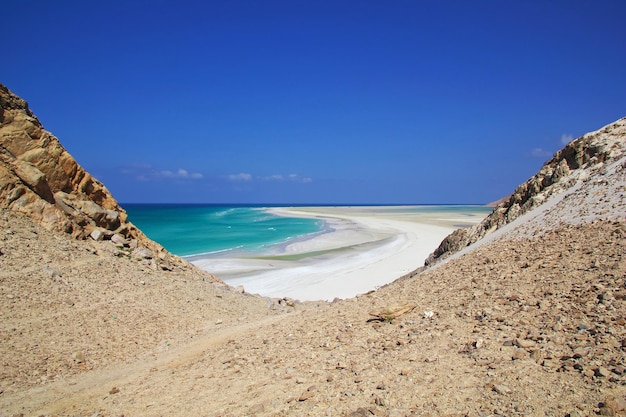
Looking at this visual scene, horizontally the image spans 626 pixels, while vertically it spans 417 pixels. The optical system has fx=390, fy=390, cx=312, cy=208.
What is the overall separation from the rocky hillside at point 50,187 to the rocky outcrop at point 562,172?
35.9ft

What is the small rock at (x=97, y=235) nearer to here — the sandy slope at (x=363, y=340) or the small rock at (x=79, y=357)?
the sandy slope at (x=363, y=340)

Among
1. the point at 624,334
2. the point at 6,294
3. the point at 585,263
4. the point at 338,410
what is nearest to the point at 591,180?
the point at 585,263

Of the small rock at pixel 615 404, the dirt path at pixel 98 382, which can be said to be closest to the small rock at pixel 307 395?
the small rock at pixel 615 404

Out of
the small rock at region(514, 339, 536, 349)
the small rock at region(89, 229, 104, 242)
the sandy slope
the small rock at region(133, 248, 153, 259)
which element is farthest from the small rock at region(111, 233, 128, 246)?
the small rock at region(514, 339, 536, 349)

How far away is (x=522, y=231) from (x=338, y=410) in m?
7.09

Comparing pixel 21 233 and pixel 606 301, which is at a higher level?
pixel 21 233

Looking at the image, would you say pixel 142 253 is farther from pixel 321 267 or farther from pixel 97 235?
pixel 321 267

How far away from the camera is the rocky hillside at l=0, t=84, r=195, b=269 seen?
11.4 metres

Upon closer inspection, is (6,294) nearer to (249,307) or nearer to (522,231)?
(249,307)

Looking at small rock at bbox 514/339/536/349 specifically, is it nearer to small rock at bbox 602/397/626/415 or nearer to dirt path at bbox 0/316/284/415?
small rock at bbox 602/397/626/415

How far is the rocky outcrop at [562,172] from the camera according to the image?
Result: 36.2ft

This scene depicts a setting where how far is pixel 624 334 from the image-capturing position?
427 centimetres

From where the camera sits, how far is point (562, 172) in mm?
11680

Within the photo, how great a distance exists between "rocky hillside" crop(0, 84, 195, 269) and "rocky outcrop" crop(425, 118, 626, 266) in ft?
35.9
